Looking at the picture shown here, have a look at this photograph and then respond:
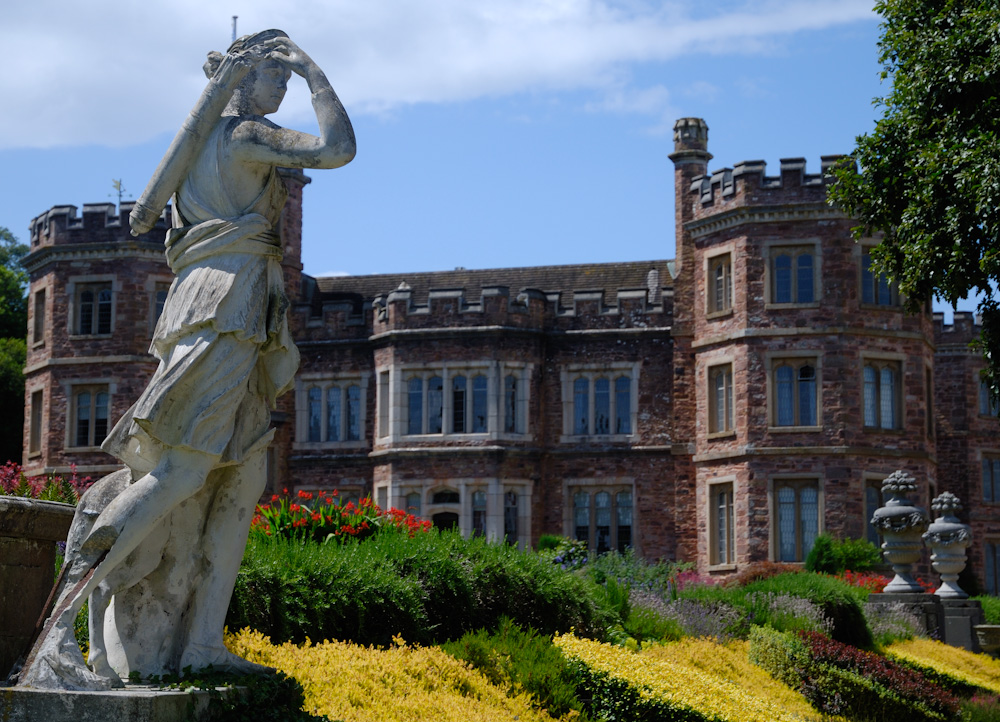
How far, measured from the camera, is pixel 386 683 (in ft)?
28.2

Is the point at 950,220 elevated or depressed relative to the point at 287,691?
elevated

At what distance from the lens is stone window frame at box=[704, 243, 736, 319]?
3369 cm

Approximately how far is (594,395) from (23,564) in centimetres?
2932

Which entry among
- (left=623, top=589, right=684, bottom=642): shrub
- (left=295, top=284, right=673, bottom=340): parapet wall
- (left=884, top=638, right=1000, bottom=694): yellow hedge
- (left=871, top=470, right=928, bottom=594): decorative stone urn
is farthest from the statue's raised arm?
(left=295, top=284, right=673, bottom=340): parapet wall

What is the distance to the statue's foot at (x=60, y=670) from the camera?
220 inches

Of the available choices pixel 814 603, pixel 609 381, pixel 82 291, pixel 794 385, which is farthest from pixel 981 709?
pixel 82 291

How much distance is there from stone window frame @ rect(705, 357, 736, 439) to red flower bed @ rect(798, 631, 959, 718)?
1809 cm

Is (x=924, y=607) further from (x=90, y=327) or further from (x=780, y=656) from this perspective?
(x=90, y=327)

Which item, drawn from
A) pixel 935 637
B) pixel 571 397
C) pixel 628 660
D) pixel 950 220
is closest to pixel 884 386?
pixel 571 397

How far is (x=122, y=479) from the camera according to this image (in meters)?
6.50

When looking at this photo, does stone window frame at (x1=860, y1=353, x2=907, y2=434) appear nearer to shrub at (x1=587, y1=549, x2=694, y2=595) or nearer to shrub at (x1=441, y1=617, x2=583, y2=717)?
shrub at (x1=587, y1=549, x2=694, y2=595)

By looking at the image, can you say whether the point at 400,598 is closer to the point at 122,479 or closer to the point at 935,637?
the point at 122,479

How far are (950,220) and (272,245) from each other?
12409 mm

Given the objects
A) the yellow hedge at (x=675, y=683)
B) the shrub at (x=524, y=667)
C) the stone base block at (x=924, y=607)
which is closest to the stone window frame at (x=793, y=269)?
the stone base block at (x=924, y=607)
